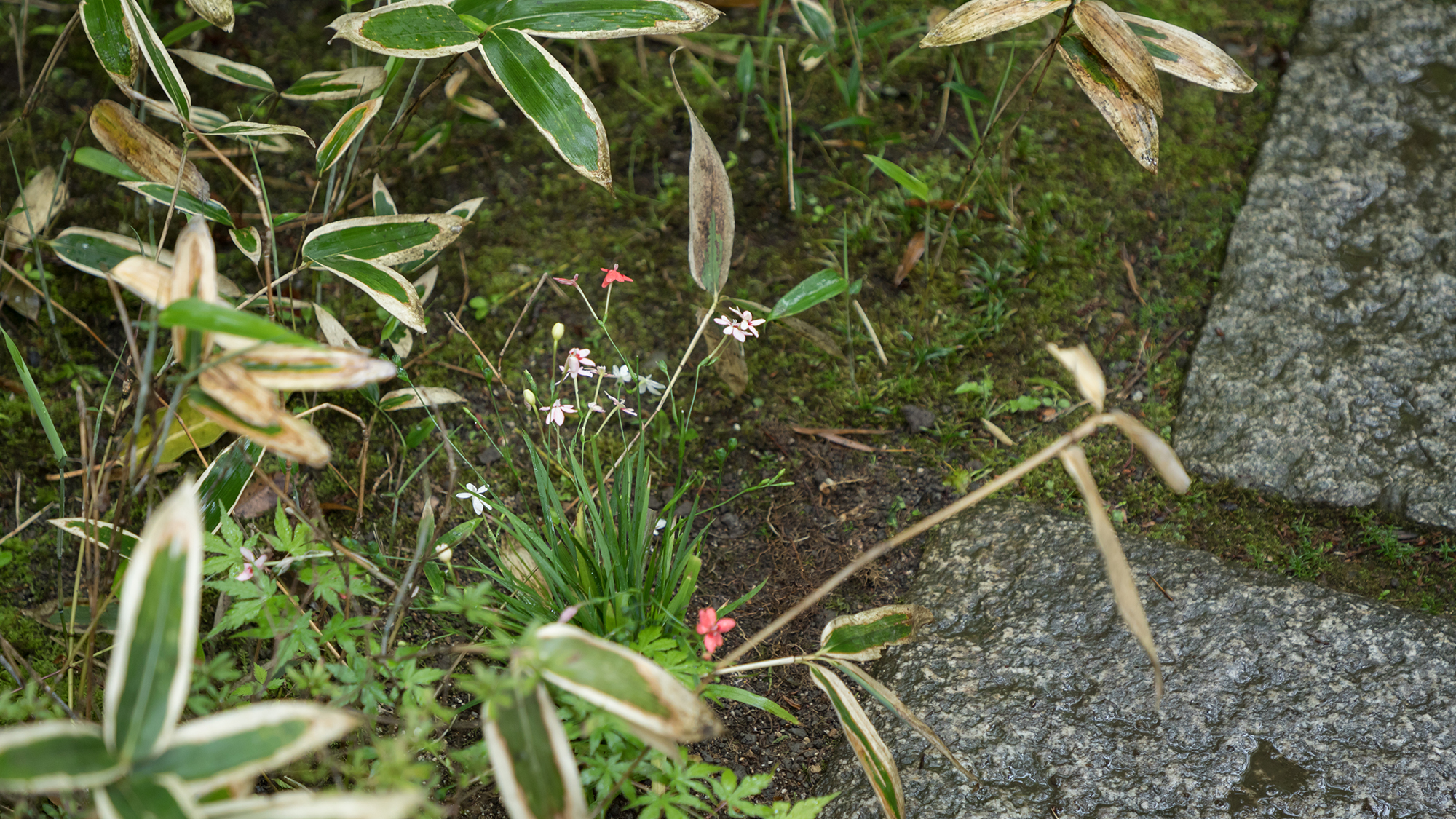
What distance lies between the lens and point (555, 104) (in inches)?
52.0

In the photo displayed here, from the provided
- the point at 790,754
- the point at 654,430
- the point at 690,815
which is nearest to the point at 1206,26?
the point at 654,430

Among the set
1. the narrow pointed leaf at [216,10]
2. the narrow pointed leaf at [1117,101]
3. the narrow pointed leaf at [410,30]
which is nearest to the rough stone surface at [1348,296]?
the narrow pointed leaf at [1117,101]

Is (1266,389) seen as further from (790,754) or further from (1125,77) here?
(790,754)

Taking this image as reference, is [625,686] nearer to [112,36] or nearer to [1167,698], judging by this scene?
[1167,698]

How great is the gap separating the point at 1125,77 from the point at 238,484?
151 cm

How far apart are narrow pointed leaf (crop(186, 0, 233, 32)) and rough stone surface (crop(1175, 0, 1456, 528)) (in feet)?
5.89

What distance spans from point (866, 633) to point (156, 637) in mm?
790

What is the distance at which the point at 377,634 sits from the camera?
135 centimetres

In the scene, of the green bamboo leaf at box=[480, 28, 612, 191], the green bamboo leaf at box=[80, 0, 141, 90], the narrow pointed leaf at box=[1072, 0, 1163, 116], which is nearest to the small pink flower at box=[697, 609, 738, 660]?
the green bamboo leaf at box=[480, 28, 612, 191]

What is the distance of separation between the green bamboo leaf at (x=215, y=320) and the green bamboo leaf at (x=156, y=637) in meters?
0.17

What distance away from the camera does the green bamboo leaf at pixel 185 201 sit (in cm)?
149

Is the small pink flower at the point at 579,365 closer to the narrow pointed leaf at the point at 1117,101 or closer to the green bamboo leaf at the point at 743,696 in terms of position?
the green bamboo leaf at the point at 743,696

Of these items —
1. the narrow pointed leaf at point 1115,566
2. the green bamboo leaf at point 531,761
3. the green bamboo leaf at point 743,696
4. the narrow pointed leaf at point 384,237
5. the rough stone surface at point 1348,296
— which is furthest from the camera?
the rough stone surface at point 1348,296

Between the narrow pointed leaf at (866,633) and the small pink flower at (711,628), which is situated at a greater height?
the small pink flower at (711,628)
